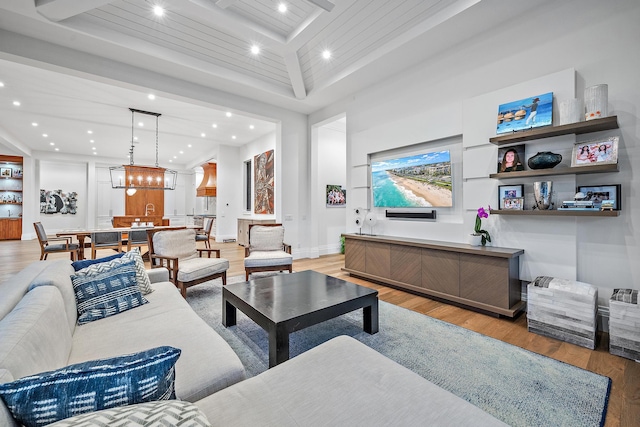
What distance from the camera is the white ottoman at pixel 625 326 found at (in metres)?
2.04

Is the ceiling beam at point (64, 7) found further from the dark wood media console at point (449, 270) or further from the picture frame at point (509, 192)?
the picture frame at point (509, 192)

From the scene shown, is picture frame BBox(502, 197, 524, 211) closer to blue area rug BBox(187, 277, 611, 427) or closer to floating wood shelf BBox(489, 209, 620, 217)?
floating wood shelf BBox(489, 209, 620, 217)

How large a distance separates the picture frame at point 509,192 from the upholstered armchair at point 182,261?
344 cm

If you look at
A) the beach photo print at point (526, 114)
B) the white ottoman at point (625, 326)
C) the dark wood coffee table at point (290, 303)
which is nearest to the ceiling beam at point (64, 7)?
the dark wood coffee table at point (290, 303)

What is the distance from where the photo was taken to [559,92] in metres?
2.77

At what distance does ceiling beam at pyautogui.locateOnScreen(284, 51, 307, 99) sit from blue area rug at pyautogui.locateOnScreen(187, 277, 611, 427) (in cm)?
368

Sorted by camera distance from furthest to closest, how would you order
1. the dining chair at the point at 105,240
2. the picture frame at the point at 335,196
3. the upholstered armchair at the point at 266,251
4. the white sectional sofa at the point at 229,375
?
the picture frame at the point at 335,196 → the dining chair at the point at 105,240 → the upholstered armchair at the point at 266,251 → the white sectional sofa at the point at 229,375

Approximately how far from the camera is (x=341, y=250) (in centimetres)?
680

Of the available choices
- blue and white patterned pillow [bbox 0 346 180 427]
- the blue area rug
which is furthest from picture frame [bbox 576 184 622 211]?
blue and white patterned pillow [bbox 0 346 180 427]

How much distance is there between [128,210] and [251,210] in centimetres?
627

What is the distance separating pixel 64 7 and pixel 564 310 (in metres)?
5.68

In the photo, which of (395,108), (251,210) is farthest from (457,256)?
(251,210)

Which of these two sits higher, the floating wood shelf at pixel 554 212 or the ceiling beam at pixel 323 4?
the ceiling beam at pixel 323 4

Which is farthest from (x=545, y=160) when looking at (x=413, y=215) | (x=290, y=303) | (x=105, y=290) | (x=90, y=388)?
(x=105, y=290)
